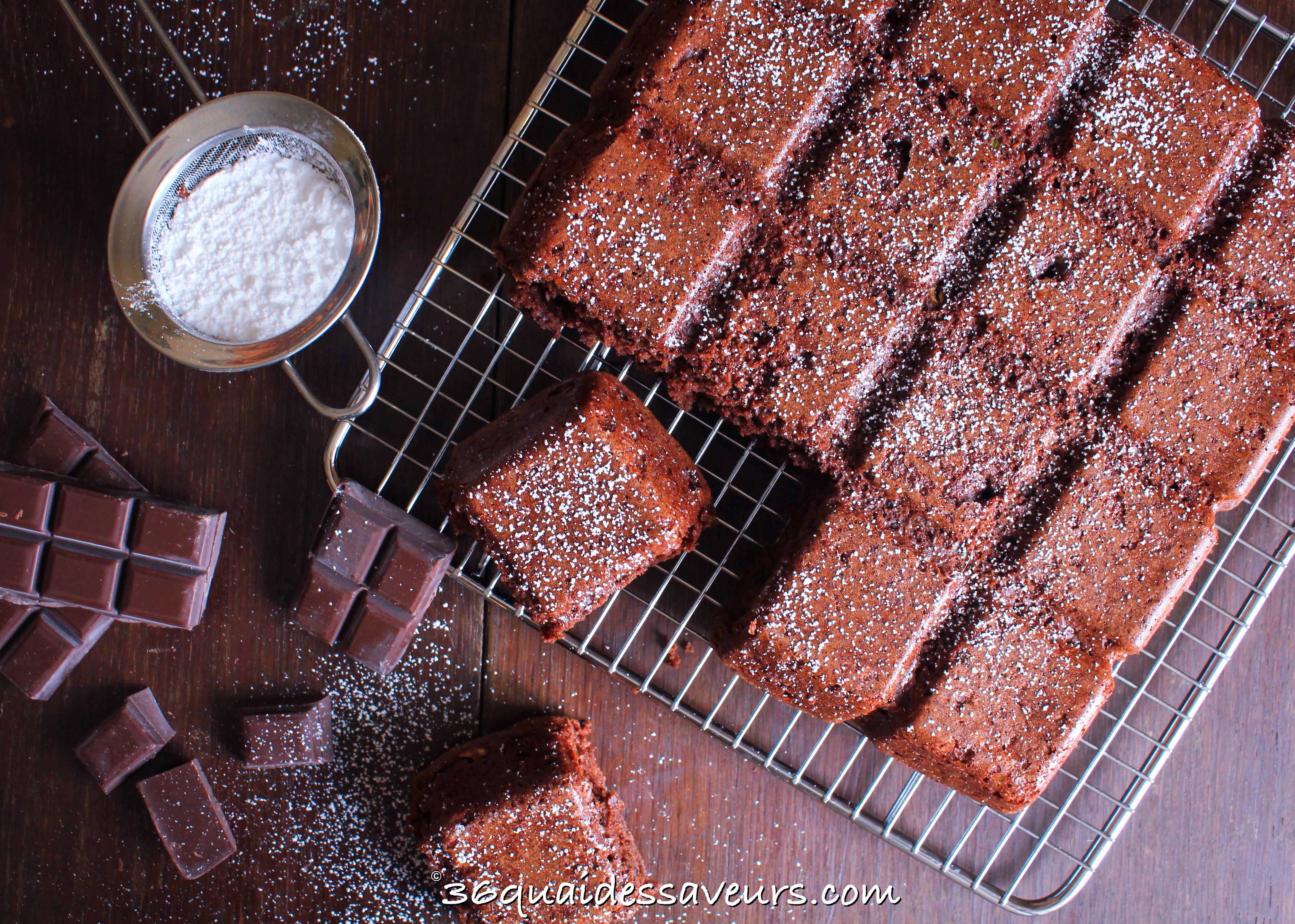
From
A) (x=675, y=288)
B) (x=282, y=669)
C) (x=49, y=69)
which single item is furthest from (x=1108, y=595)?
(x=49, y=69)

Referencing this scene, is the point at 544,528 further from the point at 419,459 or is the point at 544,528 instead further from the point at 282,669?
the point at 282,669

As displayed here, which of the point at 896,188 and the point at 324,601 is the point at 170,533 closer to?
the point at 324,601

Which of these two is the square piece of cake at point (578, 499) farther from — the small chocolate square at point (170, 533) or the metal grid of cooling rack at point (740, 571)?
the small chocolate square at point (170, 533)

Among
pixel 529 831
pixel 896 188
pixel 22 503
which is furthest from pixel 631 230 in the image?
pixel 22 503

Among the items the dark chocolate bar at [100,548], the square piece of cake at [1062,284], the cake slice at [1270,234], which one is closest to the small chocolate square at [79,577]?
the dark chocolate bar at [100,548]

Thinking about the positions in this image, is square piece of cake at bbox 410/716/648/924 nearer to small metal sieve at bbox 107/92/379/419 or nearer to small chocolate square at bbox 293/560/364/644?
small chocolate square at bbox 293/560/364/644

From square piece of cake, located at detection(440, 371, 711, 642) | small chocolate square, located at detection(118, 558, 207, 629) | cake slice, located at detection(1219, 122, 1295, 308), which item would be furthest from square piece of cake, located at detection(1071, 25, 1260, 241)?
small chocolate square, located at detection(118, 558, 207, 629)
